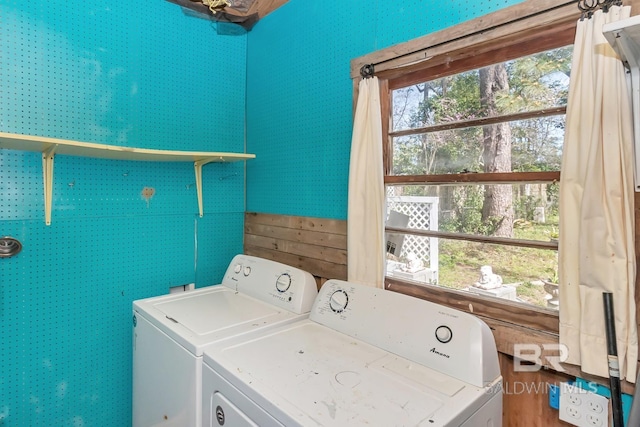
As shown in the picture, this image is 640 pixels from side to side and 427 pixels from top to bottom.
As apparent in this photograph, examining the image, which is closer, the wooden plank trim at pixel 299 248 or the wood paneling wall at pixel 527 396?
the wood paneling wall at pixel 527 396

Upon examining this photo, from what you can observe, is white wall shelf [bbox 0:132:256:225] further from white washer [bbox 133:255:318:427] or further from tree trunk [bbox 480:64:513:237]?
tree trunk [bbox 480:64:513:237]

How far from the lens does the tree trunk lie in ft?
4.63

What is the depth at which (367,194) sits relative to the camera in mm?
1714

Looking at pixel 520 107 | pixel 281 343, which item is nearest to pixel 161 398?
pixel 281 343

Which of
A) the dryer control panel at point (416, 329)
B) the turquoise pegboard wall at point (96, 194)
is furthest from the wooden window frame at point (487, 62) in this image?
the turquoise pegboard wall at point (96, 194)

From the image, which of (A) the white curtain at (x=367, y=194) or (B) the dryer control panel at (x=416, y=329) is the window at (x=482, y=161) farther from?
(B) the dryer control panel at (x=416, y=329)

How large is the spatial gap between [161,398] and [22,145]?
1.28 m

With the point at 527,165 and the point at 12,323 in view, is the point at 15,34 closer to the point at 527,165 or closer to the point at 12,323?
the point at 12,323

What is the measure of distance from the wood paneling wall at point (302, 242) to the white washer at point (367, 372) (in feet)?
1.49

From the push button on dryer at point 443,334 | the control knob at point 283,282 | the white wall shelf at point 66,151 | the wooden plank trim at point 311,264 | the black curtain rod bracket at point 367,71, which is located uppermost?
the black curtain rod bracket at point 367,71

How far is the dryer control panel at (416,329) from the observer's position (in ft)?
3.75

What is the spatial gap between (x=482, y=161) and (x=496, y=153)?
60 millimetres

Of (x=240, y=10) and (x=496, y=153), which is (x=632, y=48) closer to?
(x=496, y=153)

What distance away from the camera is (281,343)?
1410mm
